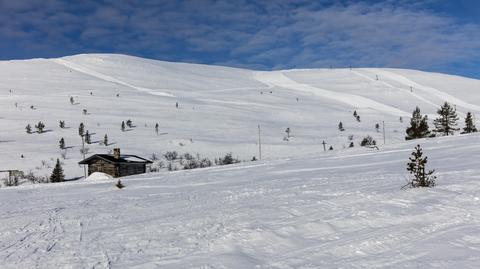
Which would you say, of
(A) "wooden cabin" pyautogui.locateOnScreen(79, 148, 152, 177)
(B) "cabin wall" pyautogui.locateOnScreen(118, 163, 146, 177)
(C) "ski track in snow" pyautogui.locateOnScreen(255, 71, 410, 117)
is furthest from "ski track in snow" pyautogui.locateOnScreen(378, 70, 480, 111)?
(A) "wooden cabin" pyautogui.locateOnScreen(79, 148, 152, 177)

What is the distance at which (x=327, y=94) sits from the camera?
134 m

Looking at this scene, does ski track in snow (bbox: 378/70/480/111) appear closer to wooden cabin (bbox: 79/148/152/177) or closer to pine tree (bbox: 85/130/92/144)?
pine tree (bbox: 85/130/92/144)

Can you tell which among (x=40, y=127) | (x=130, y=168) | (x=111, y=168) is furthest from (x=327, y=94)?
(x=111, y=168)

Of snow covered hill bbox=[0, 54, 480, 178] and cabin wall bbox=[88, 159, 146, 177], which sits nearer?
cabin wall bbox=[88, 159, 146, 177]

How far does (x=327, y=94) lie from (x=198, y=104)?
43669mm

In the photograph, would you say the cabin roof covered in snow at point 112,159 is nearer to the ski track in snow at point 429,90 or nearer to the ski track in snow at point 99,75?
the ski track in snow at point 99,75

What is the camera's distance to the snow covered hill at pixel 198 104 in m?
69.1

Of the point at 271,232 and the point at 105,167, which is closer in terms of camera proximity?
the point at 271,232

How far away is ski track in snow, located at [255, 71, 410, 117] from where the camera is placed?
113 meters

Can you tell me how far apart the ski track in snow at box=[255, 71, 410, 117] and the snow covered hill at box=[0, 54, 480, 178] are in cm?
30

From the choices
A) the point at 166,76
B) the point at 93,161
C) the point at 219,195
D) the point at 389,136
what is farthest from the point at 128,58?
the point at 219,195

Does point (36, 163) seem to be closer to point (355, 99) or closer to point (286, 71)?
point (355, 99)

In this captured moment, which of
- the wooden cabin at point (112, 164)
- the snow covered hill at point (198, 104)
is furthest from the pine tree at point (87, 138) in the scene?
the wooden cabin at point (112, 164)

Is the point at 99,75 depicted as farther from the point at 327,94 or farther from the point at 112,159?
the point at 112,159
